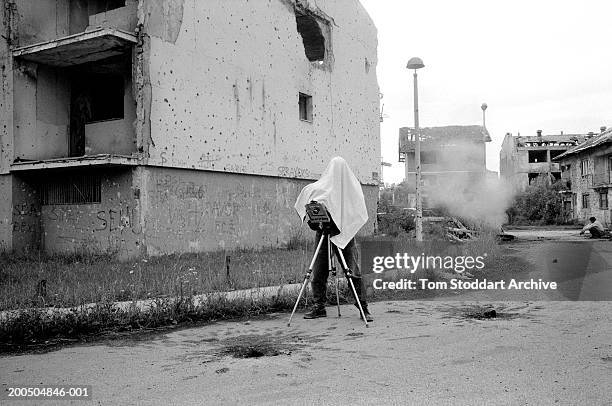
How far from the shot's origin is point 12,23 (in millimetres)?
16938

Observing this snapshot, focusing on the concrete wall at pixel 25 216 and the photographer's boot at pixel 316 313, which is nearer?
the photographer's boot at pixel 316 313

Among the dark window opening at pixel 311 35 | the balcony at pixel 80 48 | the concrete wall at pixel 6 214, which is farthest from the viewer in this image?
the dark window opening at pixel 311 35

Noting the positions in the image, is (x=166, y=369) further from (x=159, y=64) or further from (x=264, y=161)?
(x=264, y=161)

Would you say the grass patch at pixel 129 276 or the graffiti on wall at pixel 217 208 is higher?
the graffiti on wall at pixel 217 208

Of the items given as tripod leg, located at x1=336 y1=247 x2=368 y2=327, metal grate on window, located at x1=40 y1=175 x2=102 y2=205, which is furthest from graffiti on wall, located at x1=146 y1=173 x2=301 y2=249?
tripod leg, located at x1=336 y1=247 x2=368 y2=327

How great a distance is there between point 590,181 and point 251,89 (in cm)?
3309

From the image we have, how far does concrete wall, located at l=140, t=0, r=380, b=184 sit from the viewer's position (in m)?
16.2

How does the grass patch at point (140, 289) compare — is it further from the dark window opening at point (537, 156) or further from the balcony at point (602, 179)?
the dark window opening at point (537, 156)

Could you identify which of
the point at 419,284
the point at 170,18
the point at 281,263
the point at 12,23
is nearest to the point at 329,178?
the point at 419,284

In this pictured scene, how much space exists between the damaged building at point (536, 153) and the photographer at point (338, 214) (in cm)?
5401

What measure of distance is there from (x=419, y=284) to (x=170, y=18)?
10047mm

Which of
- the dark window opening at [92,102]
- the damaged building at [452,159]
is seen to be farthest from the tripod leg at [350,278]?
the damaged building at [452,159]

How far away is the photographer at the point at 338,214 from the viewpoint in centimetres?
827

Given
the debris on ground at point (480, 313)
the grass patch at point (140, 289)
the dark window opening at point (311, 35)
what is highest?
the dark window opening at point (311, 35)
